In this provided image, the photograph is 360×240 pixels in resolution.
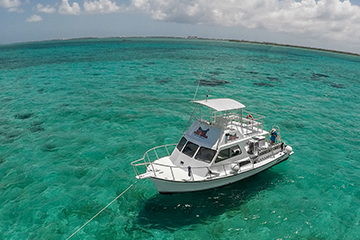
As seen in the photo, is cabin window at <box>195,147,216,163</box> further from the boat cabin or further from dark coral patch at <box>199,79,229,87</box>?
Answer: dark coral patch at <box>199,79,229,87</box>

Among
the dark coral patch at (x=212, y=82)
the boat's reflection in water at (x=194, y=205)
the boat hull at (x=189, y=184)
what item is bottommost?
the boat's reflection in water at (x=194, y=205)

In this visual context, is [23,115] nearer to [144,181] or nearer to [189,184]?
[144,181]

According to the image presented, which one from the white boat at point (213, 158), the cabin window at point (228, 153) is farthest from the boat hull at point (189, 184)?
the cabin window at point (228, 153)

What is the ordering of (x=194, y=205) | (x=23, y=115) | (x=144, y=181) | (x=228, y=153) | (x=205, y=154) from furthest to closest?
1. (x=23, y=115)
2. (x=144, y=181)
3. (x=228, y=153)
4. (x=205, y=154)
5. (x=194, y=205)

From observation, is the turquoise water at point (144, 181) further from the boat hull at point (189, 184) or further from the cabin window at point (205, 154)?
the cabin window at point (205, 154)

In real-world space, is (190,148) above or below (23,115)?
above

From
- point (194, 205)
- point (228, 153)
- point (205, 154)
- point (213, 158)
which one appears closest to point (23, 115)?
point (205, 154)

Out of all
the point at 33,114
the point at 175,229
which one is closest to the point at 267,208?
the point at 175,229
